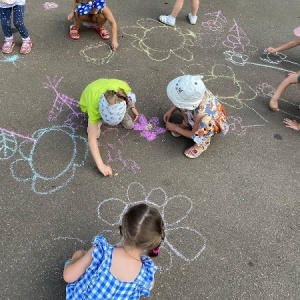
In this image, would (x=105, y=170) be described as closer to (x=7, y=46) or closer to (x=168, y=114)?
(x=168, y=114)

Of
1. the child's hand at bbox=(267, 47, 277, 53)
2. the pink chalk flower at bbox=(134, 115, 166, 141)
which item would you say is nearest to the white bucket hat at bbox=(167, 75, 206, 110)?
the pink chalk flower at bbox=(134, 115, 166, 141)

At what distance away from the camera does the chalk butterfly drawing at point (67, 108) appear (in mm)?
3168

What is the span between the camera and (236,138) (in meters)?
3.27

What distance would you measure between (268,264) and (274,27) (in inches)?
133

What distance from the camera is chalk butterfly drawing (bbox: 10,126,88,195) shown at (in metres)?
2.73

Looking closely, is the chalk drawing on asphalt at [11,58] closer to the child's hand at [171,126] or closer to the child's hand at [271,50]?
the child's hand at [171,126]

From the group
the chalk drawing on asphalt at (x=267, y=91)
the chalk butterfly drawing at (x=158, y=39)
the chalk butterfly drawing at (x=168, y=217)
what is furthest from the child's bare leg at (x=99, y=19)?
the chalk butterfly drawing at (x=168, y=217)

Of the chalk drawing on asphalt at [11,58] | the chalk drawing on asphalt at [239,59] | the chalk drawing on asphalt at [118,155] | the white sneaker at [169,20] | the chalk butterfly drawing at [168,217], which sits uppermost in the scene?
the white sneaker at [169,20]

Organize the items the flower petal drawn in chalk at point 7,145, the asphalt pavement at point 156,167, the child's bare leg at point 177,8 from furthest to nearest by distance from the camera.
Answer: the child's bare leg at point 177,8 → the flower petal drawn in chalk at point 7,145 → the asphalt pavement at point 156,167

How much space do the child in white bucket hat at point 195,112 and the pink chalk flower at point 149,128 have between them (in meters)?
0.10

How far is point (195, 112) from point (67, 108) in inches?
46.5

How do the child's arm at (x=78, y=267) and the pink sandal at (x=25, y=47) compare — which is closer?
the child's arm at (x=78, y=267)

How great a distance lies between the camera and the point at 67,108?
3.28 m

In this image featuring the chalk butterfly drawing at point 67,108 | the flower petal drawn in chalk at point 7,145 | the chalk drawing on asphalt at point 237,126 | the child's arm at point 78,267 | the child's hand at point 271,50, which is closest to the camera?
the child's arm at point 78,267
